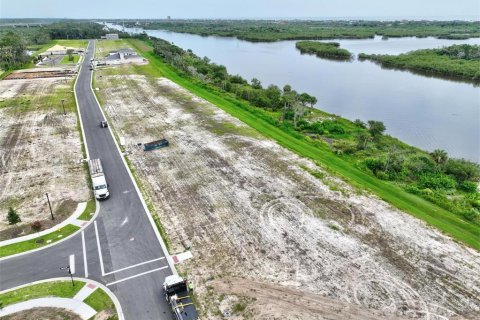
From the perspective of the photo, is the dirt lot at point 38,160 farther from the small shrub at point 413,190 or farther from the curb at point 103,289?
the small shrub at point 413,190

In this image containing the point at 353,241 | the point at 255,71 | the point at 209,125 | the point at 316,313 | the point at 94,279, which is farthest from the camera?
the point at 255,71

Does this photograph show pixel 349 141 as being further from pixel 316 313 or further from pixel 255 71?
pixel 255 71

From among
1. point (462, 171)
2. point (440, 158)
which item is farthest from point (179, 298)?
point (440, 158)

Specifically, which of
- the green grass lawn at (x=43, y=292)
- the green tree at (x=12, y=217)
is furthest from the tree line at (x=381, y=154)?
the green tree at (x=12, y=217)

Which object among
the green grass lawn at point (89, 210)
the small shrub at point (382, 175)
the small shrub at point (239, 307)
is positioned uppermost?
the small shrub at point (382, 175)

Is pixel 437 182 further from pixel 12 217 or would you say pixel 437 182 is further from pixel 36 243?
pixel 12 217

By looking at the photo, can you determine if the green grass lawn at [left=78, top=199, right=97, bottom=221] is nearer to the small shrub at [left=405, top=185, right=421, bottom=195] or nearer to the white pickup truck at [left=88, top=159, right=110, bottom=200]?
the white pickup truck at [left=88, top=159, right=110, bottom=200]

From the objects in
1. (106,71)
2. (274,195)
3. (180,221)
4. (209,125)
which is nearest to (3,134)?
(209,125)

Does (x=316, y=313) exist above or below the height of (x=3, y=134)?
below
